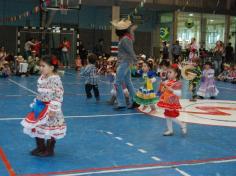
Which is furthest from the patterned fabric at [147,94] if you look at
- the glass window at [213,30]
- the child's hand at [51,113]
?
the glass window at [213,30]

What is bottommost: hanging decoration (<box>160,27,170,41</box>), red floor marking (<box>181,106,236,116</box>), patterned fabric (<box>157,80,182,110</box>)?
red floor marking (<box>181,106,236,116</box>)

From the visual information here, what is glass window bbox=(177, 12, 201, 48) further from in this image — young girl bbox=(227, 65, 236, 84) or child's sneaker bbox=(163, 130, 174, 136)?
child's sneaker bbox=(163, 130, 174, 136)

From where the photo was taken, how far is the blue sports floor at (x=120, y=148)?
180 inches

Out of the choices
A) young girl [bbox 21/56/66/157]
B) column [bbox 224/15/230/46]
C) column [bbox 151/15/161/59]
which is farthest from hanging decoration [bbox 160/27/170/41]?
young girl [bbox 21/56/66/157]

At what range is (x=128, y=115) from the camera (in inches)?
320

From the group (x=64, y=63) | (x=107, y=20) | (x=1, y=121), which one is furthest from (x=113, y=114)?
(x=107, y=20)

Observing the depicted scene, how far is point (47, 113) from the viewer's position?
15.9 feet

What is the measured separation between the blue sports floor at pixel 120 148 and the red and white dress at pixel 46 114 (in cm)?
33

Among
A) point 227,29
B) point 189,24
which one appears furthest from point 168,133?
point 227,29

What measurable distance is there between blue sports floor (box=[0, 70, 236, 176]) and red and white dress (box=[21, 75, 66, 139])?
1.08ft

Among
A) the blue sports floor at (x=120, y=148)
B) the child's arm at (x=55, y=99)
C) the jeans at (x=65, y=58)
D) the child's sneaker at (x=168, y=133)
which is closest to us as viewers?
the blue sports floor at (x=120, y=148)

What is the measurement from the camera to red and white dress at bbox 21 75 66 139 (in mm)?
4848

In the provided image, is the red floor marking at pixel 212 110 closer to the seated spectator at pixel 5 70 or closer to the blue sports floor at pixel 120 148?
the blue sports floor at pixel 120 148

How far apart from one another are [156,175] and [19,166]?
1528 millimetres
